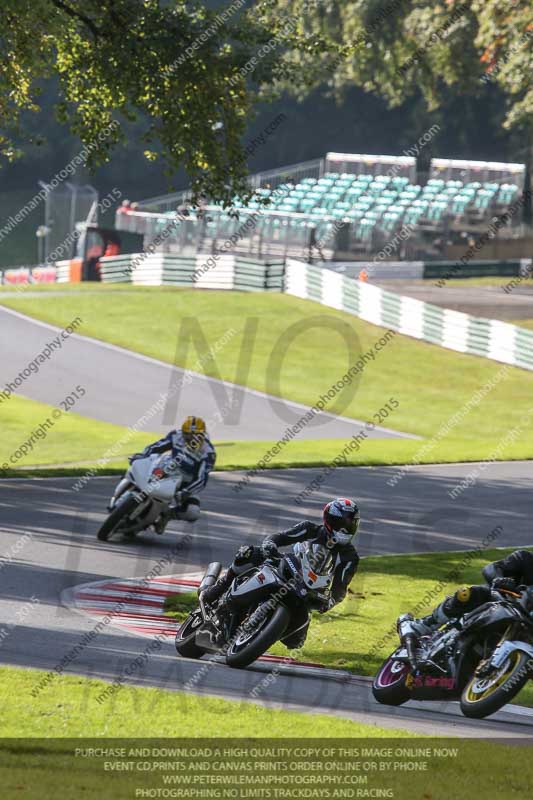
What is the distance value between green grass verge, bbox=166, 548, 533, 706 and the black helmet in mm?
1726

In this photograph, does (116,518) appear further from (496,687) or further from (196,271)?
(196,271)

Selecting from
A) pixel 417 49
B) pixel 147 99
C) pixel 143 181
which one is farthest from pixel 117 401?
pixel 143 181

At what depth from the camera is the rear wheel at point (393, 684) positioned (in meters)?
9.92

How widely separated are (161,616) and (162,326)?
2986 cm

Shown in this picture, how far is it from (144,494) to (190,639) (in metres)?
5.02

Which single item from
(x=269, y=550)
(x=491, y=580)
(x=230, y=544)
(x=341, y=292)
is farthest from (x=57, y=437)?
(x=491, y=580)

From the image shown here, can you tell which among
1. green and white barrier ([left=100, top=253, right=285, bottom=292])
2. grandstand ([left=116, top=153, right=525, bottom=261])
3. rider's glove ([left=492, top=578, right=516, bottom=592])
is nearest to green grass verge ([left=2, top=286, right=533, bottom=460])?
green and white barrier ([left=100, top=253, right=285, bottom=292])

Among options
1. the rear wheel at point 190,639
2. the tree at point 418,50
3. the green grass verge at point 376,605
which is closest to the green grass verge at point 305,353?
the green grass verge at point 376,605

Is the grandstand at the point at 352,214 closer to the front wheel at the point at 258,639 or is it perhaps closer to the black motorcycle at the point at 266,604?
the black motorcycle at the point at 266,604

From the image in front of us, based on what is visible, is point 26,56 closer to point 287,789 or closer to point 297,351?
point 287,789

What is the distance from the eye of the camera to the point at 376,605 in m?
14.8

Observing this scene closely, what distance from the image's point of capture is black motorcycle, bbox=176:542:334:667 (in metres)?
10.6

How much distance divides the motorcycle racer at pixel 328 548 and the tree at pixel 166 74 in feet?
37.4

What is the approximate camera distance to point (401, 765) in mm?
8398
